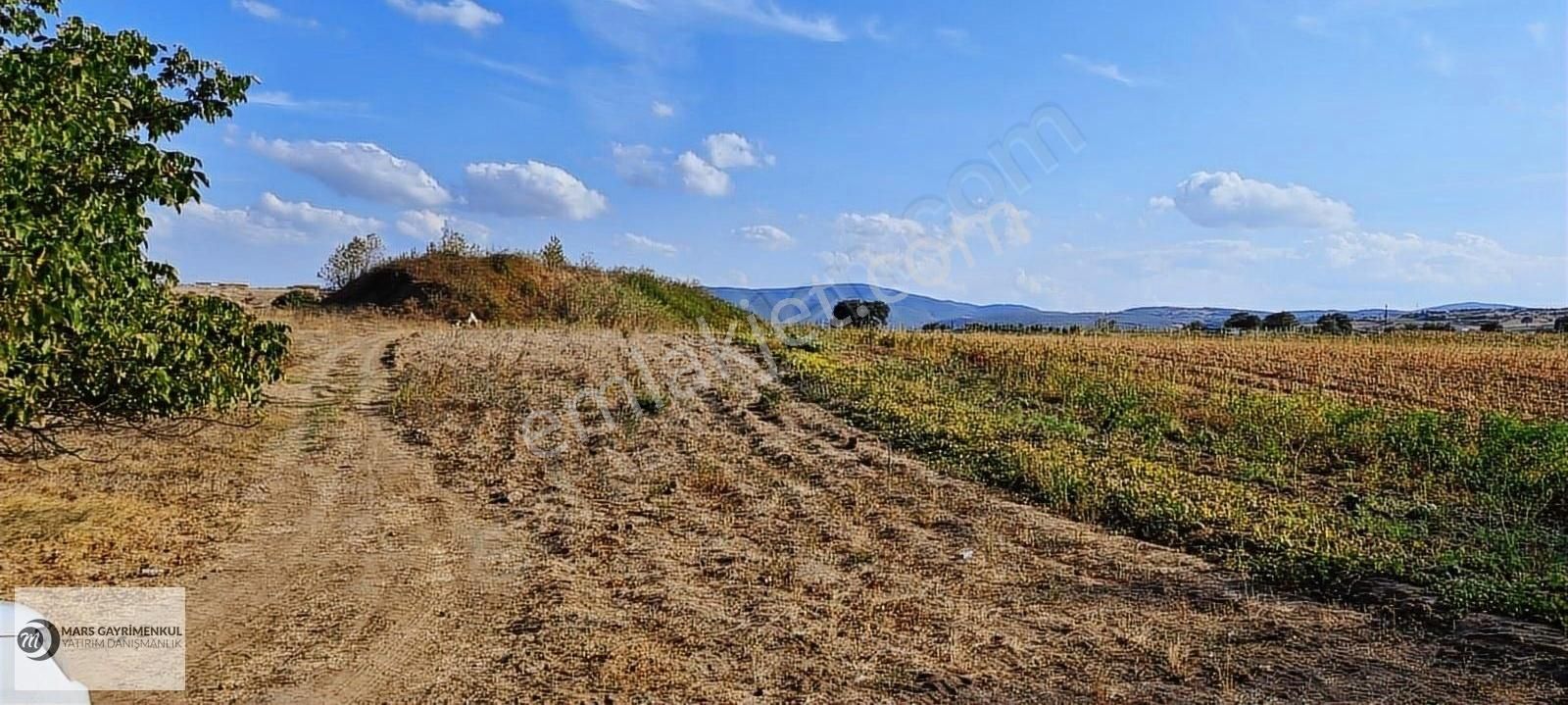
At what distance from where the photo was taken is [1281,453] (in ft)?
30.0

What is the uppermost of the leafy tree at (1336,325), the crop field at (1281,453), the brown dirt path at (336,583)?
the leafy tree at (1336,325)

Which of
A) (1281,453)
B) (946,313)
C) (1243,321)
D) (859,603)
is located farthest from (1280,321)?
(859,603)

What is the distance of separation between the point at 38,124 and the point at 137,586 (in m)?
2.48

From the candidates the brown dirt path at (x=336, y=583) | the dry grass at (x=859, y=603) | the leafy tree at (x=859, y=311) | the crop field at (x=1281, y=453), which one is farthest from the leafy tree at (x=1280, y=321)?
the brown dirt path at (x=336, y=583)

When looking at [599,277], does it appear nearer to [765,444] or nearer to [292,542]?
[765,444]

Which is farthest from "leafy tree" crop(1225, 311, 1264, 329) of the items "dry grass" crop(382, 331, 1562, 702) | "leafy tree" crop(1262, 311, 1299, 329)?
"dry grass" crop(382, 331, 1562, 702)

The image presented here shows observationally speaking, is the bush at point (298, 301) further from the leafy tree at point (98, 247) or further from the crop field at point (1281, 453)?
the leafy tree at point (98, 247)

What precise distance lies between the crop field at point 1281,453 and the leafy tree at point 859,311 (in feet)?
25.4

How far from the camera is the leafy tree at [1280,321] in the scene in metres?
33.5

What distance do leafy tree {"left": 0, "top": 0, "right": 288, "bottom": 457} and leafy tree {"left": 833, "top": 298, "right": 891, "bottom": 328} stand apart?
1836 cm

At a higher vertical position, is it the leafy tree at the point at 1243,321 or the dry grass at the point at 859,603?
the leafy tree at the point at 1243,321

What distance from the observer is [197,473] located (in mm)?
8461

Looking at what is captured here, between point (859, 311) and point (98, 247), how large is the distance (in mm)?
22309

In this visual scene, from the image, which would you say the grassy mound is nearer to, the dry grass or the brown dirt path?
the brown dirt path
